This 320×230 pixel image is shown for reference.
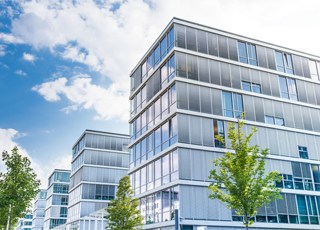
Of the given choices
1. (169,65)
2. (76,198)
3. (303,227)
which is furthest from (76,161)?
(303,227)

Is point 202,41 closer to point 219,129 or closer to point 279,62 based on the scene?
point 219,129

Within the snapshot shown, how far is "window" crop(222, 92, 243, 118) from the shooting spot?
120 feet

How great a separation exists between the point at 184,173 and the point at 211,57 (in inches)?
498

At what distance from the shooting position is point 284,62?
41.8m

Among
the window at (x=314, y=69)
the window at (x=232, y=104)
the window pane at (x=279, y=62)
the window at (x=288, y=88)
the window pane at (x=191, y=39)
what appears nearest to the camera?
the window at (x=232, y=104)

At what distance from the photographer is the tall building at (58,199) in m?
83.2

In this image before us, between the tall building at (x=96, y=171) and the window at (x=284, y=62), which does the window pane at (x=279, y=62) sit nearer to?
the window at (x=284, y=62)

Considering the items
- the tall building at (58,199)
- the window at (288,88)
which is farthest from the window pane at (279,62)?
the tall building at (58,199)

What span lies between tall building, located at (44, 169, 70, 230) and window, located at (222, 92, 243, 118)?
60453mm

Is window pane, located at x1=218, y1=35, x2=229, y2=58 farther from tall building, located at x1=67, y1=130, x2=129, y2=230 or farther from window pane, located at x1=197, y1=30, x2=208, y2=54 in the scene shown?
tall building, located at x1=67, y1=130, x2=129, y2=230

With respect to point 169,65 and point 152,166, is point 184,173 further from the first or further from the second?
point 169,65

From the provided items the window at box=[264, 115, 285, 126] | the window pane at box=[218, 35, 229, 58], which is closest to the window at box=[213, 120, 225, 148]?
the window at box=[264, 115, 285, 126]

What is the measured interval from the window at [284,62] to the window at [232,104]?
7486mm

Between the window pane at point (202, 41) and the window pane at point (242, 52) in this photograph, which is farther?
the window pane at point (242, 52)
